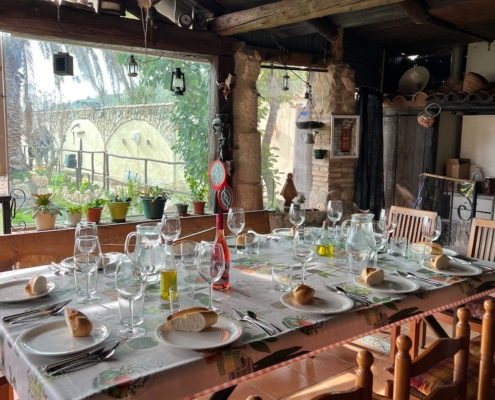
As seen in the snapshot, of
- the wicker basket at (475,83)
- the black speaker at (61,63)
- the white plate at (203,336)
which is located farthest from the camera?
the wicker basket at (475,83)

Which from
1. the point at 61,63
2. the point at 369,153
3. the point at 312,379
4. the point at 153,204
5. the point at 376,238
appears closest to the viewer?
the point at 376,238

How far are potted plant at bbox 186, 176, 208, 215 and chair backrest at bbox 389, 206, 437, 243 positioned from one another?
1.65m

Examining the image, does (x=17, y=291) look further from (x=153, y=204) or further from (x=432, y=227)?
(x=153, y=204)

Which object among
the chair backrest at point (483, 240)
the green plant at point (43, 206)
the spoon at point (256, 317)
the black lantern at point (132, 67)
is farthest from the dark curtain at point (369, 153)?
the spoon at point (256, 317)

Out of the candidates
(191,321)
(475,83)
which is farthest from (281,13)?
(191,321)

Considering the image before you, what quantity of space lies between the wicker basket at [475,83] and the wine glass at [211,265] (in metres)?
4.11

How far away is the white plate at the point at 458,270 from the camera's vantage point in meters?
2.04

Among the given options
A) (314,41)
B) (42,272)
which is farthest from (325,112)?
(42,272)

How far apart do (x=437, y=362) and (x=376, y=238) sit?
110cm

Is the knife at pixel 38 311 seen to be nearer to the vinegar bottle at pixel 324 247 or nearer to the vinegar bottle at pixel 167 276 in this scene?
the vinegar bottle at pixel 167 276

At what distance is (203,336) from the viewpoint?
4.45ft

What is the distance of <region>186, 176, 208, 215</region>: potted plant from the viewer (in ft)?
13.4

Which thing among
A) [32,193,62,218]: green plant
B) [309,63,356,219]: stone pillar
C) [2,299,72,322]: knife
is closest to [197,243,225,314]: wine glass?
[2,299,72,322]: knife

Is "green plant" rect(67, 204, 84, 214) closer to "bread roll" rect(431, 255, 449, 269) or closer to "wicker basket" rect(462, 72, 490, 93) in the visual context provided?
"bread roll" rect(431, 255, 449, 269)
